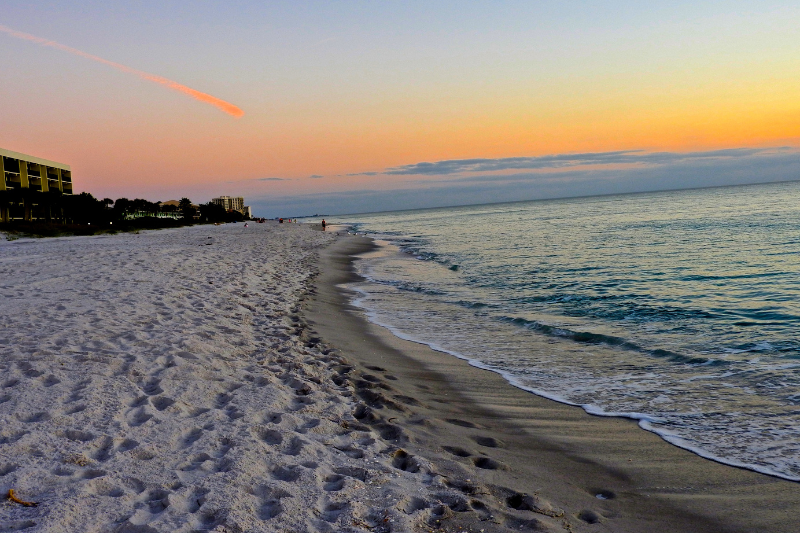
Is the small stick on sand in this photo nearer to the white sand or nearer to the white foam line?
the white sand

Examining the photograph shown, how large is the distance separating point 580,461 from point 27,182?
8444 cm

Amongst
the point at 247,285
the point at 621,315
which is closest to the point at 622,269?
the point at 621,315

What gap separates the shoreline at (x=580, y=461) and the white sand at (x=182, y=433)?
709mm

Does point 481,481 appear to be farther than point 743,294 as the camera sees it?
No

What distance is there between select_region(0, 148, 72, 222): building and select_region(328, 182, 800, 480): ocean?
56.1 metres

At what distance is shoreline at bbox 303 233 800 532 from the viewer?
11.5ft

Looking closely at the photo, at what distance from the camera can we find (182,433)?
4121 mm

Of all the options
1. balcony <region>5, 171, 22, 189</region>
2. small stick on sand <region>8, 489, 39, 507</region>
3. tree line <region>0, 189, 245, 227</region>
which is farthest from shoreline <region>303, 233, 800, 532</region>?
balcony <region>5, 171, 22, 189</region>

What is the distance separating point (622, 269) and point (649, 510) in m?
14.2

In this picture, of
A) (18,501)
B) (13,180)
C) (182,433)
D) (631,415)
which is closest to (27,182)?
(13,180)

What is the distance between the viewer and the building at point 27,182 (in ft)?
188

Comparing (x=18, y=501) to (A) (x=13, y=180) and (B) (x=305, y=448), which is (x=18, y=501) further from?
(A) (x=13, y=180)

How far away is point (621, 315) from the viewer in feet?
33.9

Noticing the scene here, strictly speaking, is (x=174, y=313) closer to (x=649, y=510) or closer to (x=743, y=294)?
(x=649, y=510)
